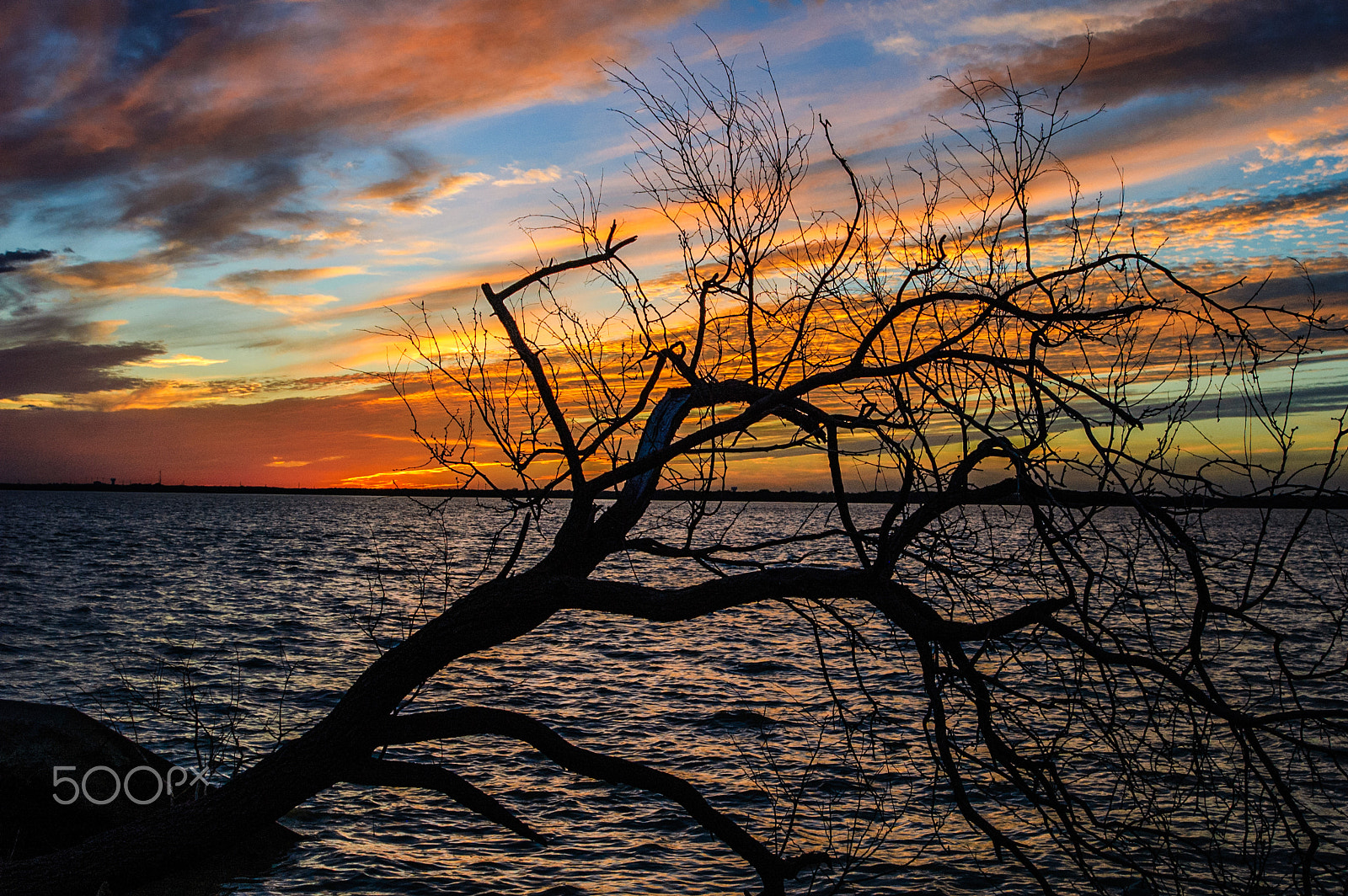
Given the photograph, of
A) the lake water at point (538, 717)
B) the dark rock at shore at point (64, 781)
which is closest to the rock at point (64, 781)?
the dark rock at shore at point (64, 781)

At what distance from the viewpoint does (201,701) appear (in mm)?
14633

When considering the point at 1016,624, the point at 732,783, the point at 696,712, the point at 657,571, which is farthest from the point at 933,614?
the point at 657,571

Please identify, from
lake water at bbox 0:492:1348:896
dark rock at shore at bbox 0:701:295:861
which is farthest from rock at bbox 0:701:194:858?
lake water at bbox 0:492:1348:896
